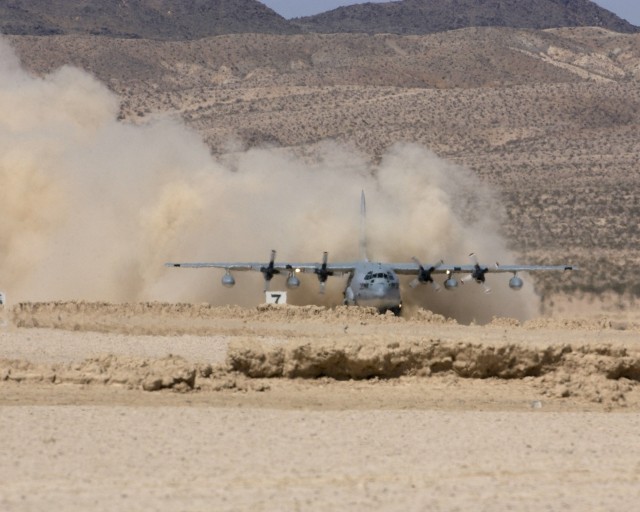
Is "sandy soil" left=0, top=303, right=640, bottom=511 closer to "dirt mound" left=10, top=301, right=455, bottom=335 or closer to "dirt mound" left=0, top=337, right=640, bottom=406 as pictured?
"dirt mound" left=0, top=337, right=640, bottom=406

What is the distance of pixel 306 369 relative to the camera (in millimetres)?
22906

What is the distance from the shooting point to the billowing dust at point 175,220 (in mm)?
57031

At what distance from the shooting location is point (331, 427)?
743 inches

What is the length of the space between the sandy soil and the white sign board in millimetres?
21531

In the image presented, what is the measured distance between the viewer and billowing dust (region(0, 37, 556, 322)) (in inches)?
2245

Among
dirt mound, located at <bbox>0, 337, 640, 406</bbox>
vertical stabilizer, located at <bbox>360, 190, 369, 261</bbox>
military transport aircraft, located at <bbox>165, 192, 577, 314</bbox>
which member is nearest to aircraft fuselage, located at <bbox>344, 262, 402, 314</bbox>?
military transport aircraft, located at <bbox>165, 192, 577, 314</bbox>

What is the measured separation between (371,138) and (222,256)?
65751 millimetres

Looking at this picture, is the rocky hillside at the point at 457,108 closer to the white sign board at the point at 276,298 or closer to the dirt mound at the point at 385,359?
the white sign board at the point at 276,298

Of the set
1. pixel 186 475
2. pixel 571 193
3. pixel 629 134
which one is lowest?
pixel 186 475

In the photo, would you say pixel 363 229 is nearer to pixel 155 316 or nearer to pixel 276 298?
pixel 276 298

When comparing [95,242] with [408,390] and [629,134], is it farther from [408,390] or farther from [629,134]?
[629,134]

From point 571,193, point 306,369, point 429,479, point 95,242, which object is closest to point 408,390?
point 306,369

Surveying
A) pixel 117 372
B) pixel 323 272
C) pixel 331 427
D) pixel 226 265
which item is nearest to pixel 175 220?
pixel 226 265

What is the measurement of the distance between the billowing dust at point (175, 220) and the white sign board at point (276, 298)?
536 centimetres
